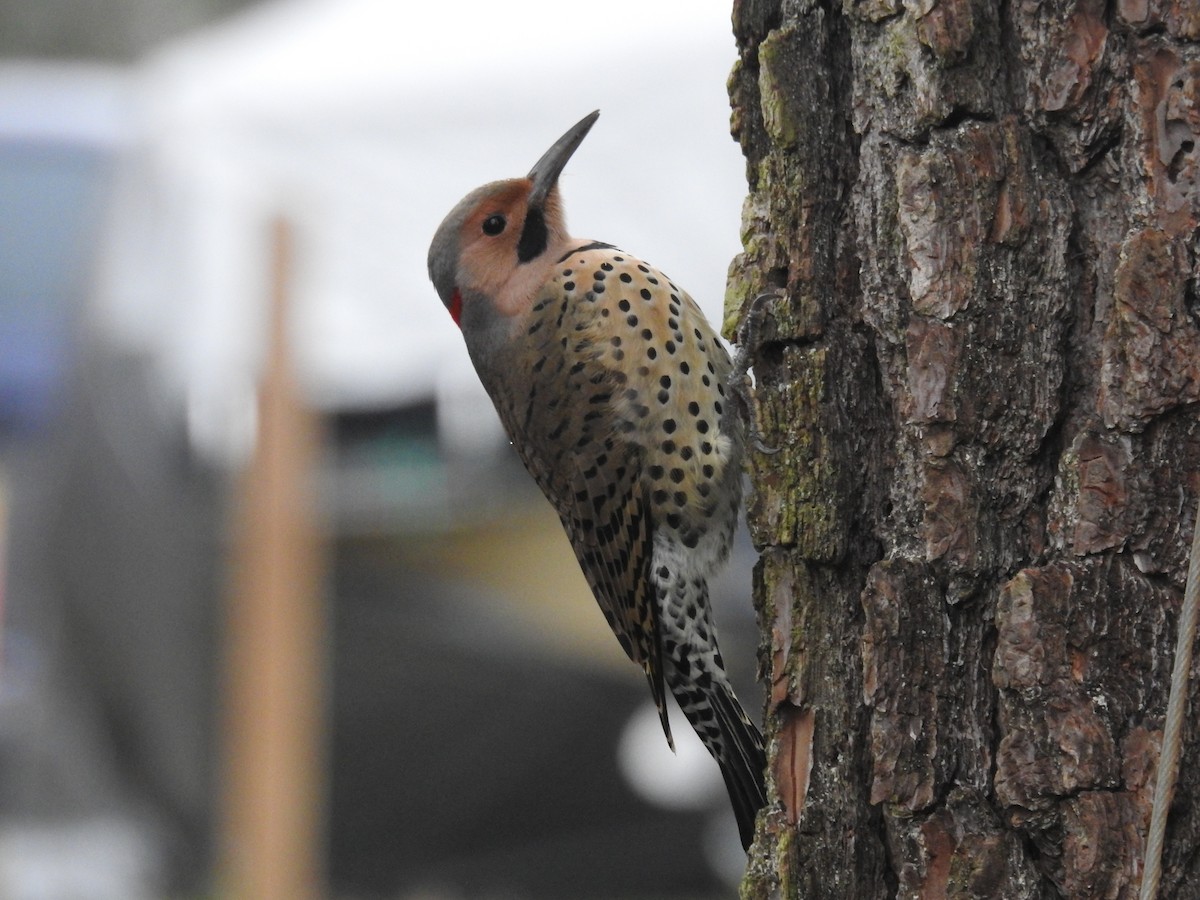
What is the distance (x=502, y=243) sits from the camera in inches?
117

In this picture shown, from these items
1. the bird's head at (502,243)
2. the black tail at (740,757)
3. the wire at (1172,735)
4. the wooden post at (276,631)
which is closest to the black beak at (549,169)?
the bird's head at (502,243)

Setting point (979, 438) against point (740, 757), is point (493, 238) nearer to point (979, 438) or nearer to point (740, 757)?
point (740, 757)

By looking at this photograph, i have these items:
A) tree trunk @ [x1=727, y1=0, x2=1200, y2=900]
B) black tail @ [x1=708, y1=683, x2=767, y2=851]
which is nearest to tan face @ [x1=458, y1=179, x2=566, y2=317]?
black tail @ [x1=708, y1=683, x2=767, y2=851]

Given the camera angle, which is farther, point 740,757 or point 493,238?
point 493,238

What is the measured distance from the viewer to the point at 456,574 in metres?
6.26

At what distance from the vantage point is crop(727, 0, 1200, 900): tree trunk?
1619 millimetres

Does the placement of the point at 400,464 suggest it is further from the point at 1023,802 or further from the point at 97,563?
the point at 1023,802

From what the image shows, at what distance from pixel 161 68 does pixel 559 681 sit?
121 inches

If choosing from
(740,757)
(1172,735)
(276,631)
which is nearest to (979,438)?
(1172,735)

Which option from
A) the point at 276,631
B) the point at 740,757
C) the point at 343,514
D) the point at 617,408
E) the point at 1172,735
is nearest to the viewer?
the point at 1172,735

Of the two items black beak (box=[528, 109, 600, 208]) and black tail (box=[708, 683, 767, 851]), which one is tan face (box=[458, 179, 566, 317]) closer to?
black beak (box=[528, 109, 600, 208])

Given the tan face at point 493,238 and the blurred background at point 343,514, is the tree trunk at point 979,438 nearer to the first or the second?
the tan face at point 493,238

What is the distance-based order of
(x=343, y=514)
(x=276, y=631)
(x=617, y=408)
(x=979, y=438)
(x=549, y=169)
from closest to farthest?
(x=979, y=438) < (x=617, y=408) < (x=549, y=169) < (x=276, y=631) < (x=343, y=514)

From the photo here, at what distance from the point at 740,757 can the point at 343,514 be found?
12.3 ft
